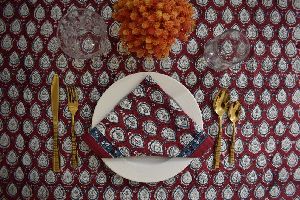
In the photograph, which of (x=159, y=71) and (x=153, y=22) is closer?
(x=153, y=22)

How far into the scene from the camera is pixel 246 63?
1.81 meters

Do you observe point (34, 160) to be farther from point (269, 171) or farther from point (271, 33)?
point (271, 33)

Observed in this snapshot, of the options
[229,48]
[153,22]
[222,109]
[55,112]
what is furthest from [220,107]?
[55,112]

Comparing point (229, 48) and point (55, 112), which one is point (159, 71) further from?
point (55, 112)

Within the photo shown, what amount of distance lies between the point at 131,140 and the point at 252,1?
71 centimetres

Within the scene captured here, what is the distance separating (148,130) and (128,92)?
16 centimetres

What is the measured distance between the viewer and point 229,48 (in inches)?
66.9

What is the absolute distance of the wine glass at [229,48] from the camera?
1.70 meters

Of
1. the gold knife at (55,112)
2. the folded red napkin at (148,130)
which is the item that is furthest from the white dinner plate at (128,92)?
the gold knife at (55,112)

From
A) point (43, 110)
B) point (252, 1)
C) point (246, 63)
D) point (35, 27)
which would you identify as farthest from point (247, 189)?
point (35, 27)

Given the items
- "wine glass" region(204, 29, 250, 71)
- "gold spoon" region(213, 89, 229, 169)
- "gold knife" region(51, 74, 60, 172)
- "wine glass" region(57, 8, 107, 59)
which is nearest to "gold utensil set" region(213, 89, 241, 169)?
"gold spoon" region(213, 89, 229, 169)

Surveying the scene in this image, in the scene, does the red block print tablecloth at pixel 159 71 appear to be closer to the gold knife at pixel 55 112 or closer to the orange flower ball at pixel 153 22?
the gold knife at pixel 55 112

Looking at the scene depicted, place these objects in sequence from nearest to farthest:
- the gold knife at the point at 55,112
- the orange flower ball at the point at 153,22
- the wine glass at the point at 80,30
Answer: the orange flower ball at the point at 153,22, the wine glass at the point at 80,30, the gold knife at the point at 55,112

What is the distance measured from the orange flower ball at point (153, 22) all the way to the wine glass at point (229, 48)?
0.25m
